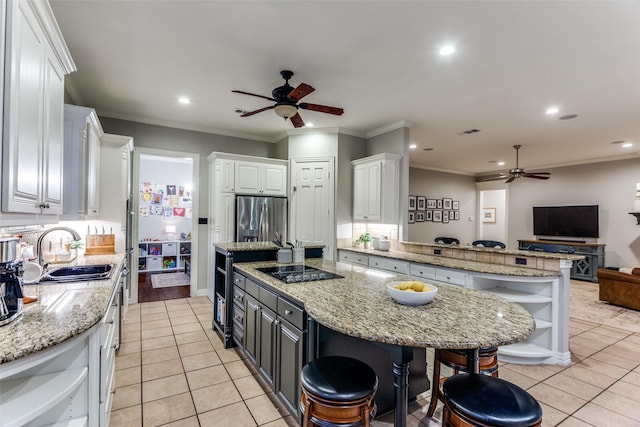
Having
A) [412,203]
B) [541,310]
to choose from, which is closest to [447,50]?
[541,310]

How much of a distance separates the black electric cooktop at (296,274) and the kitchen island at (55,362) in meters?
1.11

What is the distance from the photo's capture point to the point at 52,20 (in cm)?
169

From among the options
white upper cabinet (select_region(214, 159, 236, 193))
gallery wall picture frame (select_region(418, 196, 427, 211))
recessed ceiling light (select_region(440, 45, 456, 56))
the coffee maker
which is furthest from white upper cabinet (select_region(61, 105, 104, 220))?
gallery wall picture frame (select_region(418, 196, 427, 211))

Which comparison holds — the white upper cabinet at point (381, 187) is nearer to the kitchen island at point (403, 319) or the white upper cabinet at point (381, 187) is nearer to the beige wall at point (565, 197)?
the kitchen island at point (403, 319)

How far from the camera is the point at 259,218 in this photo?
16.5ft

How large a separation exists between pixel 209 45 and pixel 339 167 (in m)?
2.80

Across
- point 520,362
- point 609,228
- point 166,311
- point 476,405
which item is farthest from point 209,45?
point 609,228

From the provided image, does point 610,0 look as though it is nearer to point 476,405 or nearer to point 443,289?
point 443,289

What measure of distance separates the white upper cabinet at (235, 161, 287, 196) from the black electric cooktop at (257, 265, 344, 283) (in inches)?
97.2

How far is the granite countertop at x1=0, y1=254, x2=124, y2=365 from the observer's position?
1.12 metres

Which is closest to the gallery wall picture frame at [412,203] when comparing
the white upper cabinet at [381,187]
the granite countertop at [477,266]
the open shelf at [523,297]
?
the white upper cabinet at [381,187]

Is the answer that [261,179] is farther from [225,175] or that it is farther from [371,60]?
[371,60]

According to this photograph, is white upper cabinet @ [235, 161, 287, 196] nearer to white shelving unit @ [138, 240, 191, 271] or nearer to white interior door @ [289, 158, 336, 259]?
white interior door @ [289, 158, 336, 259]

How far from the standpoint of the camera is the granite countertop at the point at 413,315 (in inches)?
49.7
